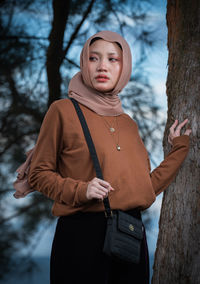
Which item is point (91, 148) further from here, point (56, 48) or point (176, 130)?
Answer: point (56, 48)

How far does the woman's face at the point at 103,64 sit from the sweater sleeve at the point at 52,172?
227mm

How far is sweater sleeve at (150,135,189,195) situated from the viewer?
183 centimetres

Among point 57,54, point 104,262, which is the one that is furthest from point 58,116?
point 57,54

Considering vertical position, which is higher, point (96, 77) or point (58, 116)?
point (96, 77)

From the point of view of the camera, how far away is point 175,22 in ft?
7.37

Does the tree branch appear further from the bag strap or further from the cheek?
the bag strap

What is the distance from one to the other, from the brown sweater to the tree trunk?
1.54 ft

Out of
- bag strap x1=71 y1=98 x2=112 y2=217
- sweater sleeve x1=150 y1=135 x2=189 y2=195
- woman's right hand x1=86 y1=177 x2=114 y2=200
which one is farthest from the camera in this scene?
sweater sleeve x1=150 y1=135 x2=189 y2=195

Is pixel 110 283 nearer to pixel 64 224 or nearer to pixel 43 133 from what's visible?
pixel 64 224

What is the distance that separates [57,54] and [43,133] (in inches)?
60.2

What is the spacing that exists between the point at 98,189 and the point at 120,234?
0.22m

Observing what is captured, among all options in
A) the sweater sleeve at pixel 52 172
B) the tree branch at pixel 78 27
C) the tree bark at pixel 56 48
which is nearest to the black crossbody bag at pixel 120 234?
the sweater sleeve at pixel 52 172

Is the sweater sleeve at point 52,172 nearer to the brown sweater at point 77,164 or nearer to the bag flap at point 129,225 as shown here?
the brown sweater at point 77,164

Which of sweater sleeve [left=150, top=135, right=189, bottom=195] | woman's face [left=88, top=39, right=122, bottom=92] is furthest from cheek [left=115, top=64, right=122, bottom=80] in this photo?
sweater sleeve [left=150, top=135, right=189, bottom=195]
